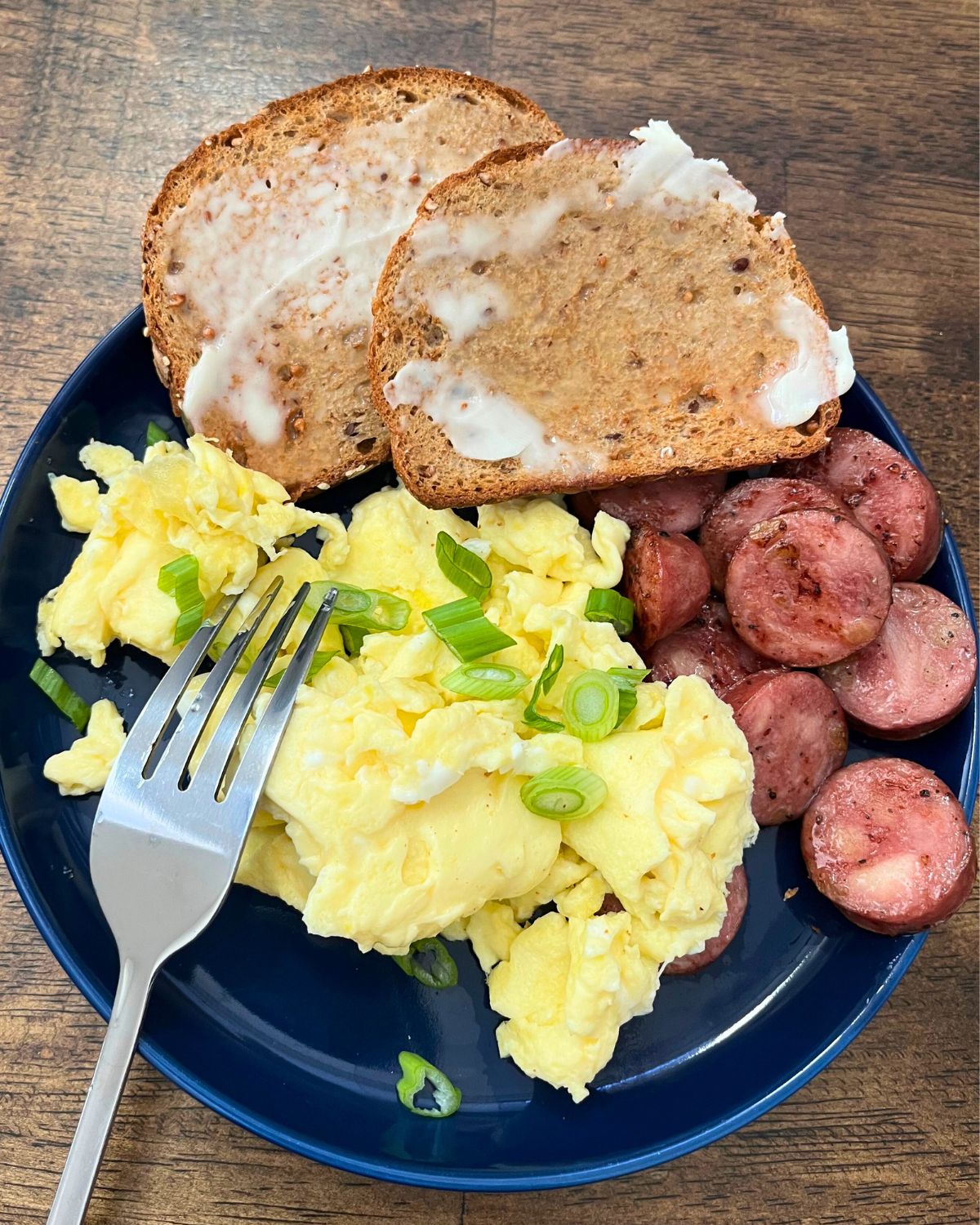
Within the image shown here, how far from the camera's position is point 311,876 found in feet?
6.22

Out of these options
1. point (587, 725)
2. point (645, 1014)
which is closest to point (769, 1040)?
point (645, 1014)

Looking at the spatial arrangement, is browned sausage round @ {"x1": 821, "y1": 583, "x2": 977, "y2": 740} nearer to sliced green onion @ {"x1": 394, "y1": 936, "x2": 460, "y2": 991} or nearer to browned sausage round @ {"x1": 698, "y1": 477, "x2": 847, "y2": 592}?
browned sausage round @ {"x1": 698, "y1": 477, "x2": 847, "y2": 592}

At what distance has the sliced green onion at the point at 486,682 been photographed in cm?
189

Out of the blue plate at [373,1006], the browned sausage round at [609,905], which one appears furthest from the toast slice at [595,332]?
the browned sausage round at [609,905]

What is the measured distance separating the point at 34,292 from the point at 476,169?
1.21 meters

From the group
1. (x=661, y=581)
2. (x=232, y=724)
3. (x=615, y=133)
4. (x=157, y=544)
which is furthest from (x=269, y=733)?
(x=615, y=133)

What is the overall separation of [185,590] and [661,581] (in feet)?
3.27

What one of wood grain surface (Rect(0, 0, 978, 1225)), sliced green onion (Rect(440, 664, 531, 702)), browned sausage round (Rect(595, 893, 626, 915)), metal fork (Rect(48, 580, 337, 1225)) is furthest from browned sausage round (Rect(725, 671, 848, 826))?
metal fork (Rect(48, 580, 337, 1225))

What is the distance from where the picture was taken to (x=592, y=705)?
6.20 feet

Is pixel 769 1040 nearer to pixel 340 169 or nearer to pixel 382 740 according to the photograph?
pixel 382 740

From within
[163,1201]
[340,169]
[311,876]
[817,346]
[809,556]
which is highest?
[340,169]

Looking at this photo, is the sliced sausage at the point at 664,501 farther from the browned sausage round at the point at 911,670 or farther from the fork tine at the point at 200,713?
the fork tine at the point at 200,713

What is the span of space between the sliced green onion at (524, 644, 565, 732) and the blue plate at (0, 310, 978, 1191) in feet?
1.82

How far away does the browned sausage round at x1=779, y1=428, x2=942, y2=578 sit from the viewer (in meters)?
2.10
